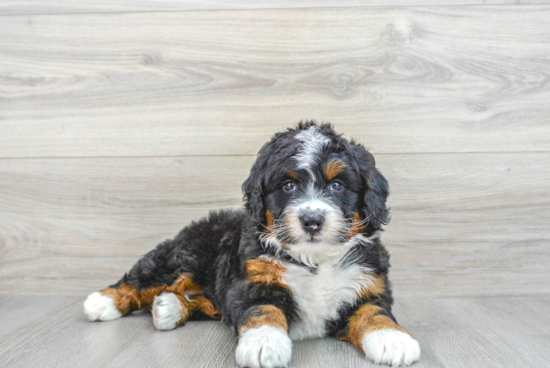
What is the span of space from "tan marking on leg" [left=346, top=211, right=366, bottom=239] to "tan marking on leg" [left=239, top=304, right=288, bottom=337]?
378mm

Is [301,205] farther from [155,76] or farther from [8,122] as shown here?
[8,122]

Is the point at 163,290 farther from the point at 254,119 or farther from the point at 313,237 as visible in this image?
the point at 254,119

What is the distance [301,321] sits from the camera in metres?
1.93

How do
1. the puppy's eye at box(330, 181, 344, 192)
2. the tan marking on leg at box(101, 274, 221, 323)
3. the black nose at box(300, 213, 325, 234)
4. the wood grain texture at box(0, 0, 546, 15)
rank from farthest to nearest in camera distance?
Result: 1. the wood grain texture at box(0, 0, 546, 15)
2. the tan marking on leg at box(101, 274, 221, 323)
3. the puppy's eye at box(330, 181, 344, 192)
4. the black nose at box(300, 213, 325, 234)

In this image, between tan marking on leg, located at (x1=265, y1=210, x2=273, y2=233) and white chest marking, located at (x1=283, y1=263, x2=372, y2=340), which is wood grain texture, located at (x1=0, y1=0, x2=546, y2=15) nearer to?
tan marking on leg, located at (x1=265, y1=210, x2=273, y2=233)

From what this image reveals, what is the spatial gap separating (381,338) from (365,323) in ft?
0.44

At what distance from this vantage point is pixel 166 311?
2.06 metres

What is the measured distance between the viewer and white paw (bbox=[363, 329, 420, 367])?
1633 mm

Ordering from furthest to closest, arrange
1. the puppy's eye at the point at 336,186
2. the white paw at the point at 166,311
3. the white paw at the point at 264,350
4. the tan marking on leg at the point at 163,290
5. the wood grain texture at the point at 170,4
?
1. the wood grain texture at the point at 170,4
2. the tan marking on leg at the point at 163,290
3. the white paw at the point at 166,311
4. the puppy's eye at the point at 336,186
5. the white paw at the point at 264,350

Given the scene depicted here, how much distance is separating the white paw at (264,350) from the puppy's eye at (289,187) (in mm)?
506

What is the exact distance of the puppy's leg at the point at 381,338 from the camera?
164 cm

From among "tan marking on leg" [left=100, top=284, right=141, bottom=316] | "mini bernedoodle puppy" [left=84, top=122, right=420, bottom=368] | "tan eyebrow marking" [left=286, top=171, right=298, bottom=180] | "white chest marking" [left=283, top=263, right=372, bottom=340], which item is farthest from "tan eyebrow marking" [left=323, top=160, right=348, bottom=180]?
"tan marking on leg" [left=100, top=284, right=141, bottom=316]

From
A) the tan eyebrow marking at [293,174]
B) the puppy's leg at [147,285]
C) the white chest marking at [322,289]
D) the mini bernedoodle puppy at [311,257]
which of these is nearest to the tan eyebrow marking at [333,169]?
the mini bernedoodle puppy at [311,257]

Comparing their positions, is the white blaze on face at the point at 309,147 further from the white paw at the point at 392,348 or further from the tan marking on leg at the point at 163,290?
the tan marking on leg at the point at 163,290
